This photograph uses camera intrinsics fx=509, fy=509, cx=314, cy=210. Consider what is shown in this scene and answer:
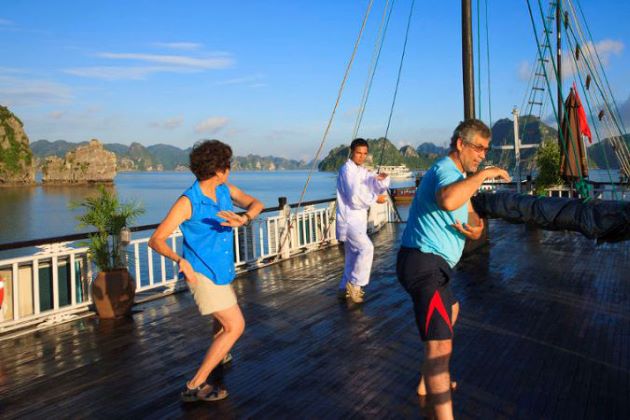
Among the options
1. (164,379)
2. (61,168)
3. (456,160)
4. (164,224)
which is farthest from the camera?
(61,168)

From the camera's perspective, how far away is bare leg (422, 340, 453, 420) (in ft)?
7.79

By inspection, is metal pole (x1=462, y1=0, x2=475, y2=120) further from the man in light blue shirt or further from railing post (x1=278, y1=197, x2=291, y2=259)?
the man in light blue shirt

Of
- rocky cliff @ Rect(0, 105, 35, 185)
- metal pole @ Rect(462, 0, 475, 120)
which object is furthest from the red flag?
rocky cliff @ Rect(0, 105, 35, 185)

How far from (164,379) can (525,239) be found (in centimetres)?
849

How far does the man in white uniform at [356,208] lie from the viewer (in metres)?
5.43

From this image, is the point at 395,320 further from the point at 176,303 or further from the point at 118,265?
the point at 118,265

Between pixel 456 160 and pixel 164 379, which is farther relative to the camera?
pixel 164 379

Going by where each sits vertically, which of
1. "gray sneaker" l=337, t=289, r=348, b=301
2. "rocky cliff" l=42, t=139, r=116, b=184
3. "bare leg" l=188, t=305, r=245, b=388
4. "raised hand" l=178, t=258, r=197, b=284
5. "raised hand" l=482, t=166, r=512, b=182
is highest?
"rocky cliff" l=42, t=139, r=116, b=184

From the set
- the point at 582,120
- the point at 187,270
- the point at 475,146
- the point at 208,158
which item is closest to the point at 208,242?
the point at 187,270

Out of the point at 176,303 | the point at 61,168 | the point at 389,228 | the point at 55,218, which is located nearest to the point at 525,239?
the point at 389,228

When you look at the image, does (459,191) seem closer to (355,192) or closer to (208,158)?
(208,158)

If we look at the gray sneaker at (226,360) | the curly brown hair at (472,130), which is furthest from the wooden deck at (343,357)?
the curly brown hair at (472,130)

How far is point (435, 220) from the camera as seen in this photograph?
8.53ft

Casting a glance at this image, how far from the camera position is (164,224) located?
115 inches
